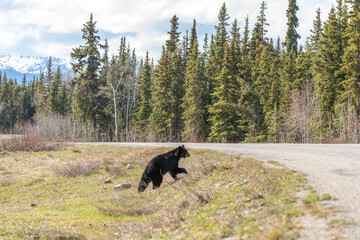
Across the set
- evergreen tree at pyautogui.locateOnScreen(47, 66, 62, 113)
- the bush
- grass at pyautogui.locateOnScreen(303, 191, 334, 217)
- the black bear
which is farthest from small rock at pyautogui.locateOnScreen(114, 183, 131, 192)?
evergreen tree at pyautogui.locateOnScreen(47, 66, 62, 113)

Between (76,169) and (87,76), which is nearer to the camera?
(76,169)

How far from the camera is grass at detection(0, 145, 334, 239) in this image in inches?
155

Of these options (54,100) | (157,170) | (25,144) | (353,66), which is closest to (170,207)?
(157,170)

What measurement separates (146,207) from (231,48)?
34544mm

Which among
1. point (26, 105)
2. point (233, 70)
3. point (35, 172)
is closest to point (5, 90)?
point (26, 105)

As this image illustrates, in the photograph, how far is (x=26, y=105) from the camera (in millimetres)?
95500

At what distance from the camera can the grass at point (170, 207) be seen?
13.0ft

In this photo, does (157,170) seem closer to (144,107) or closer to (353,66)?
(353,66)

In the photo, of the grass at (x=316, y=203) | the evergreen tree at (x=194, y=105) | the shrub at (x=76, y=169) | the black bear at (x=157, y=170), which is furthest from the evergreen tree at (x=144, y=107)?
the grass at (x=316, y=203)

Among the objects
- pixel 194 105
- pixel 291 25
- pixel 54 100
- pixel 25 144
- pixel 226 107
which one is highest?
pixel 291 25

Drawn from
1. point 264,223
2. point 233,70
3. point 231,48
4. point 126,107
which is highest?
point 231,48

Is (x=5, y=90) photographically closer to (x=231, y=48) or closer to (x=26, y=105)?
(x=26, y=105)

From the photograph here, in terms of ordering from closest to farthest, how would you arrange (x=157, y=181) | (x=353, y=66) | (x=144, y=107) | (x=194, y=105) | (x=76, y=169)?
(x=157, y=181), (x=76, y=169), (x=353, y=66), (x=194, y=105), (x=144, y=107)

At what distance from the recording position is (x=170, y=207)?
6.55 meters
